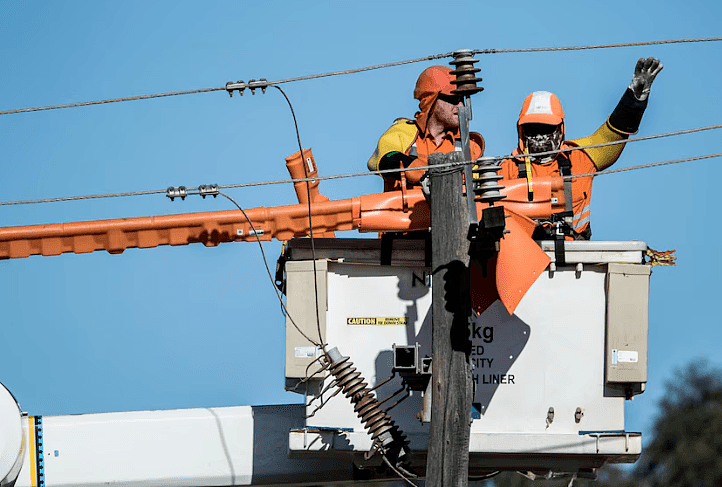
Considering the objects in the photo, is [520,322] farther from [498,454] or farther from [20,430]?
[20,430]

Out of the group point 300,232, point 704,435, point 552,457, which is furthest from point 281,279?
point 704,435

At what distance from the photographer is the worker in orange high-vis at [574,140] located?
483 inches

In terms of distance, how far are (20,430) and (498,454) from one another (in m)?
4.25

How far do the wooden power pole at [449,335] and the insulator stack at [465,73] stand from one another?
22.7 inches

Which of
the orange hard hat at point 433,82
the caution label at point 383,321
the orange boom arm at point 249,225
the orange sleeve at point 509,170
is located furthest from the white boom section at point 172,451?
the orange hard hat at point 433,82

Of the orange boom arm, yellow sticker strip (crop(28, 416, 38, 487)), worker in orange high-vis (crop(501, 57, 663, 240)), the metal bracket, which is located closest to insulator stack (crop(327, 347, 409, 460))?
the orange boom arm

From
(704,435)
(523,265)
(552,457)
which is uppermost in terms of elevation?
(523,265)

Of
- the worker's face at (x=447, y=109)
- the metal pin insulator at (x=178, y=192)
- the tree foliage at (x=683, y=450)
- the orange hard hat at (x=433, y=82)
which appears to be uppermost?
the orange hard hat at (x=433, y=82)

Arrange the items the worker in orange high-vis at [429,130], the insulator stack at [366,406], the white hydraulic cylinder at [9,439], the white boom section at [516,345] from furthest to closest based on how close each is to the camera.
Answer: the worker in orange high-vis at [429,130]
the white hydraulic cylinder at [9,439]
the white boom section at [516,345]
the insulator stack at [366,406]

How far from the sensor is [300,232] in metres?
11.8

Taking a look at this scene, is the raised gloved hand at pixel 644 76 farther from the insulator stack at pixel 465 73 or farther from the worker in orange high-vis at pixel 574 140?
the insulator stack at pixel 465 73

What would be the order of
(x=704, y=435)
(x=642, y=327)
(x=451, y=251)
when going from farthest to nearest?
(x=704, y=435)
(x=642, y=327)
(x=451, y=251)

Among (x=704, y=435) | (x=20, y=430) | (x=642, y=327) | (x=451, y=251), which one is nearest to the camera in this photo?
(x=451, y=251)

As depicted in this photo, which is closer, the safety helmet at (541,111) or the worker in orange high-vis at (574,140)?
the worker in orange high-vis at (574,140)
